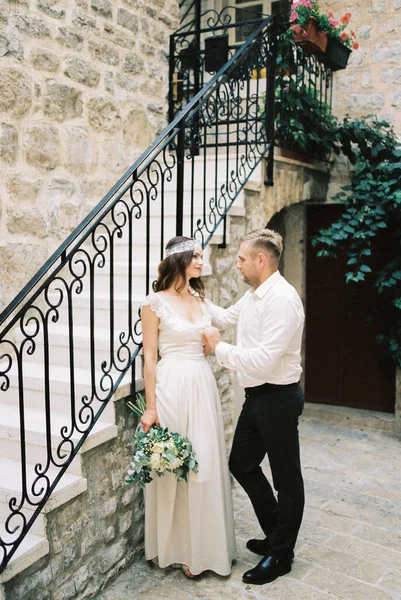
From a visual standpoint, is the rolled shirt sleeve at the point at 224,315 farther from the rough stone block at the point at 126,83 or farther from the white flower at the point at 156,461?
the rough stone block at the point at 126,83

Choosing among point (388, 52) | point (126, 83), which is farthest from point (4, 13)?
point (388, 52)

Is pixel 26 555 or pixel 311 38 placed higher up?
pixel 311 38

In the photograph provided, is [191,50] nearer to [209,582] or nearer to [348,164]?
[348,164]

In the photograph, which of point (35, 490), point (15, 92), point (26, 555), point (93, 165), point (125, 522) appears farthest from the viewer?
point (93, 165)

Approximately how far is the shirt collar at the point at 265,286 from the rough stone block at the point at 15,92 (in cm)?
211

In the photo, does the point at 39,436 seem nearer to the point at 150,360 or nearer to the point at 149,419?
the point at 149,419

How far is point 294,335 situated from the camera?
3049 millimetres

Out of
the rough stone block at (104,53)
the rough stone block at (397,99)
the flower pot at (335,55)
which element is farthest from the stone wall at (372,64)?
the rough stone block at (104,53)

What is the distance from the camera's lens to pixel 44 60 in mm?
4277

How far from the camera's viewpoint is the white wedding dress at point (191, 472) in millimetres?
3174

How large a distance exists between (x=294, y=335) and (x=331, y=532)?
156cm

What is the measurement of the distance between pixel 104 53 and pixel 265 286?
285cm

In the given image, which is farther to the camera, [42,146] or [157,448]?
[42,146]

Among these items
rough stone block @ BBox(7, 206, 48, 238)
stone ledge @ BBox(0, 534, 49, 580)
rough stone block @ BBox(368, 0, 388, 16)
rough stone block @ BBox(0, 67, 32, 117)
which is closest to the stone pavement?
stone ledge @ BBox(0, 534, 49, 580)
